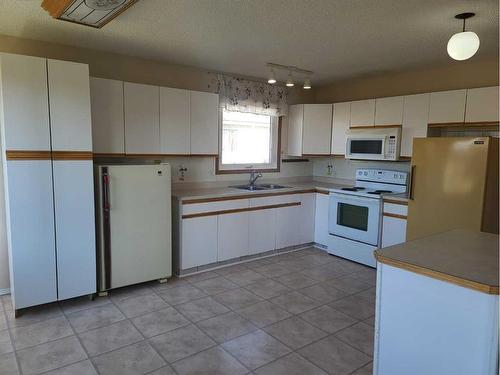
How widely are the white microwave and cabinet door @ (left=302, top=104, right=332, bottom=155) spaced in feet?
1.19

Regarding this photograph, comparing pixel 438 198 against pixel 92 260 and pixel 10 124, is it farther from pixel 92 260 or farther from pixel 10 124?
pixel 10 124

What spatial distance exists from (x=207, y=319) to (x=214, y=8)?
2.37m

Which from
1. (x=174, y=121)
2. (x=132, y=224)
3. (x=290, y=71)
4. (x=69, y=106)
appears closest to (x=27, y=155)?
(x=69, y=106)

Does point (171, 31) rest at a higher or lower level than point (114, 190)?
higher

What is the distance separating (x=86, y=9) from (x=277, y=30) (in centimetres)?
140

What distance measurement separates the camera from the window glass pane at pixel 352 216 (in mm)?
4184

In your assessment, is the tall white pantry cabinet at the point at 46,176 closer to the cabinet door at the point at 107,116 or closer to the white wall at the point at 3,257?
the cabinet door at the point at 107,116

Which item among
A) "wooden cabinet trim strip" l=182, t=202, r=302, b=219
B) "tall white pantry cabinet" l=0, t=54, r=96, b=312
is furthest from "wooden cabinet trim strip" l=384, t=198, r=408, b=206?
"tall white pantry cabinet" l=0, t=54, r=96, b=312

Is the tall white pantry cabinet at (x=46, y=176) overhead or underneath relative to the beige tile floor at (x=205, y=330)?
overhead

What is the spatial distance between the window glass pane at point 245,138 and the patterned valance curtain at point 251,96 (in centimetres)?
12

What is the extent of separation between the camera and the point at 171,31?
2938mm

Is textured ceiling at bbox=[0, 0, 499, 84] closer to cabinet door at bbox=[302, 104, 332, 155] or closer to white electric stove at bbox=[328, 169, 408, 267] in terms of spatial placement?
cabinet door at bbox=[302, 104, 332, 155]

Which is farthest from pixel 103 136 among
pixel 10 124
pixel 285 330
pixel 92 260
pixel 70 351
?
pixel 285 330

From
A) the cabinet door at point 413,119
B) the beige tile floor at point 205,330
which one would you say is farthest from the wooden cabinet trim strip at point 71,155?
the cabinet door at point 413,119
